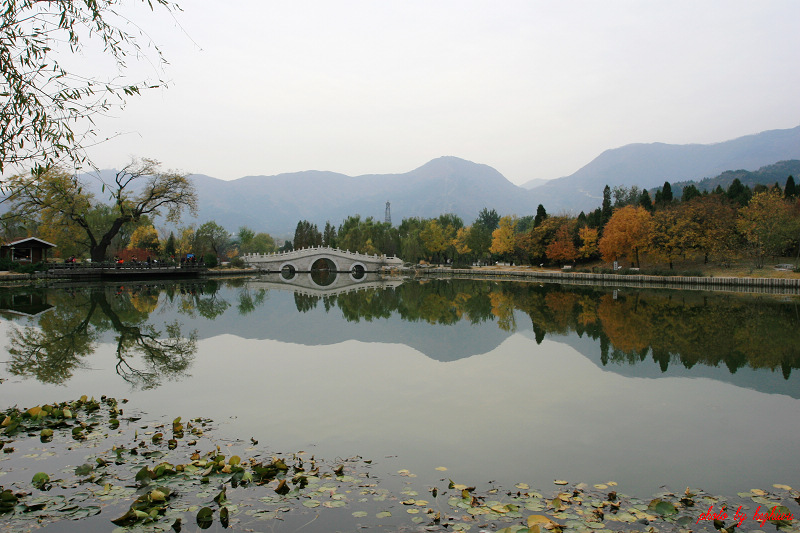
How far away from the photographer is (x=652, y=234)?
119 feet

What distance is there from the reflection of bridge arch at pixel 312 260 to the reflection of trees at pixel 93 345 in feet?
110

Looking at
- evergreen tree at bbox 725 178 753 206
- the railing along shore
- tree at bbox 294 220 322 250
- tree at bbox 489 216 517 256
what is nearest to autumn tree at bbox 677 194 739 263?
the railing along shore

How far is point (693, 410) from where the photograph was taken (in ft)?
22.6

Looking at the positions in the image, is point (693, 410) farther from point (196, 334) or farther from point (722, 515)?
point (196, 334)

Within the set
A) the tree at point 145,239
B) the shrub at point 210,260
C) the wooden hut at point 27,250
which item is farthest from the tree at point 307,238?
the wooden hut at point 27,250

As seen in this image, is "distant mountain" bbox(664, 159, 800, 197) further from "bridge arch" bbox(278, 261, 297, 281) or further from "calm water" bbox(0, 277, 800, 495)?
"calm water" bbox(0, 277, 800, 495)

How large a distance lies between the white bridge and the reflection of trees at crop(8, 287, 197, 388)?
33.6m

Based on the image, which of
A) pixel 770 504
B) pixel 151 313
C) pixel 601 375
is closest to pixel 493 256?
pixel 151 313

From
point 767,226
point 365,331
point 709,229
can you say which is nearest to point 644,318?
point 365,331

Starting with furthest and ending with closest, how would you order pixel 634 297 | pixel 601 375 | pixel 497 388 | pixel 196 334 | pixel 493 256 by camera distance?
pixel 493 256, pixel 634 297, pixel 196 334, pixel 601 375, pixel 497 388

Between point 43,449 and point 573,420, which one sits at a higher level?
point 43,449

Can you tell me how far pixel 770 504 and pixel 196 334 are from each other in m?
12.0

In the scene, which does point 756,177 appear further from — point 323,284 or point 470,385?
point 470,385

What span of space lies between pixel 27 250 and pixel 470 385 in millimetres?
38828
